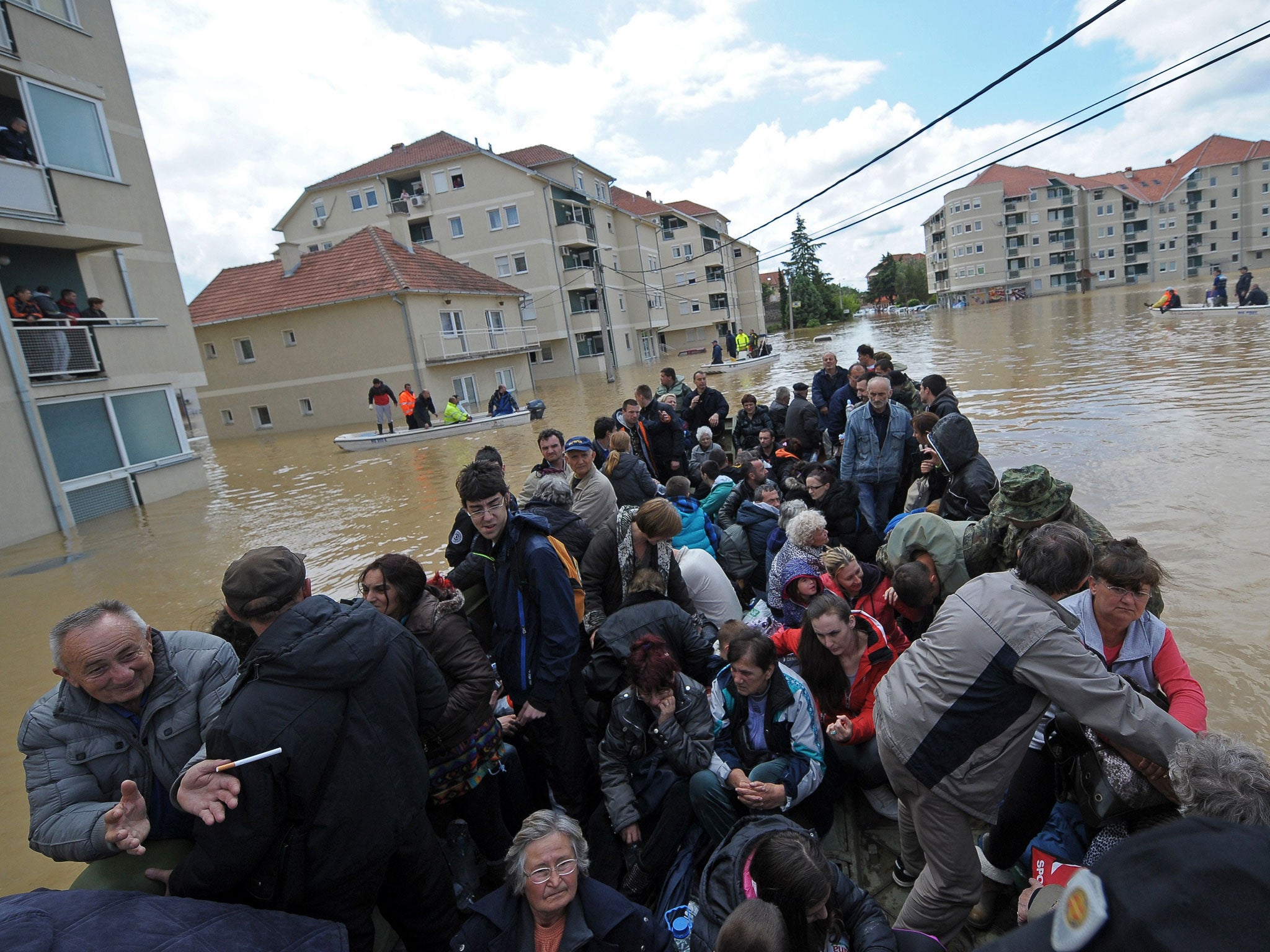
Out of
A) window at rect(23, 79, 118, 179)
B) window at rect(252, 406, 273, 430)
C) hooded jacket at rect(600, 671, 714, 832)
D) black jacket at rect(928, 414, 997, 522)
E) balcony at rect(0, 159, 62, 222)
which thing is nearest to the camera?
hooded jacket at rect(600, 671, 714, 832)

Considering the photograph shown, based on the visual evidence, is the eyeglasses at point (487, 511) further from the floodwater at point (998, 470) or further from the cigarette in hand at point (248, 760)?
the floodwater at point (998, 470)

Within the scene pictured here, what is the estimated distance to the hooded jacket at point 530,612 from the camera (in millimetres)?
3244

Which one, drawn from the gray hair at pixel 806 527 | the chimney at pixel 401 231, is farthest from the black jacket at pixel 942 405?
the chimney at pixel 401 231

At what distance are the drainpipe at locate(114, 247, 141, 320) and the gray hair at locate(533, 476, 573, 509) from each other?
16167mm

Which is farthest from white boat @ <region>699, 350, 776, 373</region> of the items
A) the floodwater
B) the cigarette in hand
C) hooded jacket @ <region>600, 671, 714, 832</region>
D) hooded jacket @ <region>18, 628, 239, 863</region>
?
the cigarette in hand

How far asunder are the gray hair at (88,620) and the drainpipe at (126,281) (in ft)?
56.3

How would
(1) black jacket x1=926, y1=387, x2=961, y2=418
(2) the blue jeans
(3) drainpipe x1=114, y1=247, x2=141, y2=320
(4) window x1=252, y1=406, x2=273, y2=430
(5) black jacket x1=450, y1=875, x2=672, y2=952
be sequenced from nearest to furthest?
(5) black jacket x1=450, y1=875, x2=672, y2=952
(2) the blue jeans
(1) black jacket x1=926, y1=387, x2=961, y2=418
(3) drainpipe x1=114, y1=247, x2=141, y2=320
(4) window x1=252, y1=406, x2=273, y2=430

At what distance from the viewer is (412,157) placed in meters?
38.4

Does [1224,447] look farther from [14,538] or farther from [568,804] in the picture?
[14,538]

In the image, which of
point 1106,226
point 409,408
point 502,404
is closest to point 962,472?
point 502,404

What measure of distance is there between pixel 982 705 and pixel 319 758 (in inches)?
83.5

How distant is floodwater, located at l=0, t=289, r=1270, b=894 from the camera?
5.47 metres

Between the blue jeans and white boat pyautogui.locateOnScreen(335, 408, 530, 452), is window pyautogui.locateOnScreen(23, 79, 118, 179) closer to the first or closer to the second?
white boat pyautogui.locateOnScreen(335, 408, 530, 452)

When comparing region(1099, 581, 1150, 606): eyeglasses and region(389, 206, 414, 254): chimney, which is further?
region(389, 206, 414, 254): chimney
